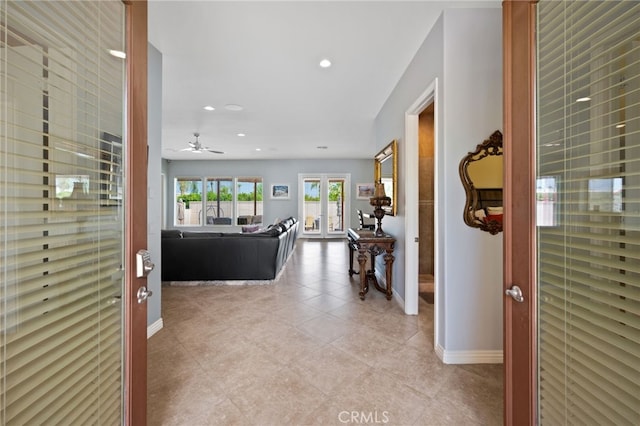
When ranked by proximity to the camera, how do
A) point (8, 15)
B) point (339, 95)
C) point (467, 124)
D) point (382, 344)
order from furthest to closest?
point (339, 95), point (382, 344), point (467, 124), point (8, 15)

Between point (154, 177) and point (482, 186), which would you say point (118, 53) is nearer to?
point (154, 177)

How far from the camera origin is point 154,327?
249 centimetres

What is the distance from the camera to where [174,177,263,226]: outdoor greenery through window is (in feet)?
29.8

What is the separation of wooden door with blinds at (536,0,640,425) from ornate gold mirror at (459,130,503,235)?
1.05 meters

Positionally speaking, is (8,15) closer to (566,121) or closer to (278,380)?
(566,121)

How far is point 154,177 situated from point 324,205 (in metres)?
6.80

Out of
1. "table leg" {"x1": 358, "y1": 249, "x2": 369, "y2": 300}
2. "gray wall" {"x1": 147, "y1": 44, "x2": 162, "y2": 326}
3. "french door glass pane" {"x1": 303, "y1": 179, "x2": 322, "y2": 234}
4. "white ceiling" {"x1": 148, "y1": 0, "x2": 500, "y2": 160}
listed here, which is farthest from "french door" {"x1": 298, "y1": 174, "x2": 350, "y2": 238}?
"gray wall" {"x1": 147, "y1": 44, "x2": 162, "y2": 326}

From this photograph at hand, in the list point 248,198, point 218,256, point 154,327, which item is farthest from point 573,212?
point 248,198

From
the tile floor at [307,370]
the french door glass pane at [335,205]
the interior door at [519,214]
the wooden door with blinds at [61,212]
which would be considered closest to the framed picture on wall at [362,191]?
the french door glass pane at [335,205]

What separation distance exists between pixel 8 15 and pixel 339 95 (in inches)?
130

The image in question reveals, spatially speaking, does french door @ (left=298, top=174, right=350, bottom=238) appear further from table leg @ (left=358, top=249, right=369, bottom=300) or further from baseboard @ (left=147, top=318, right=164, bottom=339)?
baseboard @ (left=147, top=318, right=164, bottom=339)

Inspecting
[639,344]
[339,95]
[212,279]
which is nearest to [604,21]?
[639,344]

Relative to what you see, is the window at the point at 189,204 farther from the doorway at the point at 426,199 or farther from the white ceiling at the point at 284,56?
the doorway at the point at 426,199

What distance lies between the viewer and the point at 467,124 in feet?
6.62
